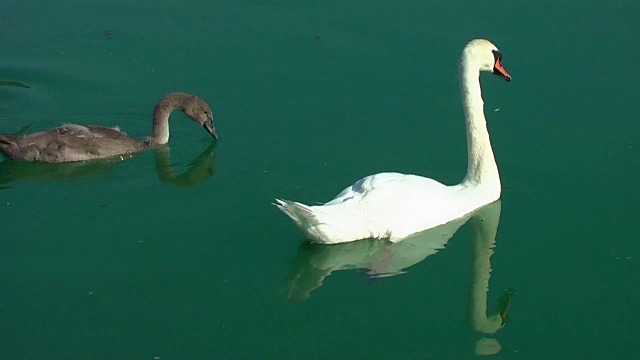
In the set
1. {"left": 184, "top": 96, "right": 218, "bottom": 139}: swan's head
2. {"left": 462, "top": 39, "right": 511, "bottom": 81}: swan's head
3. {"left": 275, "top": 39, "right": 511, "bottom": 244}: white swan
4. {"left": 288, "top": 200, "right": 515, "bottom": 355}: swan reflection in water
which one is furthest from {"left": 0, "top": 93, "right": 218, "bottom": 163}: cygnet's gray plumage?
{"left": 462, "top": 39, "right": 511, "bottom": 81}: swan's head

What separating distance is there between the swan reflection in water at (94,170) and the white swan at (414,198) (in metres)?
1.08

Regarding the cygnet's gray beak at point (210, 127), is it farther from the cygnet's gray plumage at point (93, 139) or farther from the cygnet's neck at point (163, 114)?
the cygnet's neck at point (163, 114)

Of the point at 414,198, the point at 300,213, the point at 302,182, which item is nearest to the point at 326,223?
the point at 300,213

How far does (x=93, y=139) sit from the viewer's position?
8.10 m

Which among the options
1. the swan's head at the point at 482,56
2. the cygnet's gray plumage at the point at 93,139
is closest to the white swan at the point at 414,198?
the swan's head at the point at 482,56

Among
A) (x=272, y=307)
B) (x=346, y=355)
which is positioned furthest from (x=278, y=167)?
(x=346, y=355)

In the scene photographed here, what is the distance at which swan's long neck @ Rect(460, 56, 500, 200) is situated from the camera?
7.42 m

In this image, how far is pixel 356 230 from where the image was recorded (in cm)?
684

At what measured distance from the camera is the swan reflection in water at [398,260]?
21.2ft

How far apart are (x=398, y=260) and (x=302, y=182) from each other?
1.10 meters

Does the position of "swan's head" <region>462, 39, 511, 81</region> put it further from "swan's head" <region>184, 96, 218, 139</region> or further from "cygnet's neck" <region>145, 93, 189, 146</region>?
"cygnet's neck" <region>145, 93, 189, 146</region>

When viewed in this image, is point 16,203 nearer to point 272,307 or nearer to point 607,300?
point 272,307

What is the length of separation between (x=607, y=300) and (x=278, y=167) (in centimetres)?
247

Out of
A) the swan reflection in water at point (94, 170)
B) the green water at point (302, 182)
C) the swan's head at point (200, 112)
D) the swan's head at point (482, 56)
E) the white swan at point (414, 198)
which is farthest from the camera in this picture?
the swan's head at point (200, 112)
